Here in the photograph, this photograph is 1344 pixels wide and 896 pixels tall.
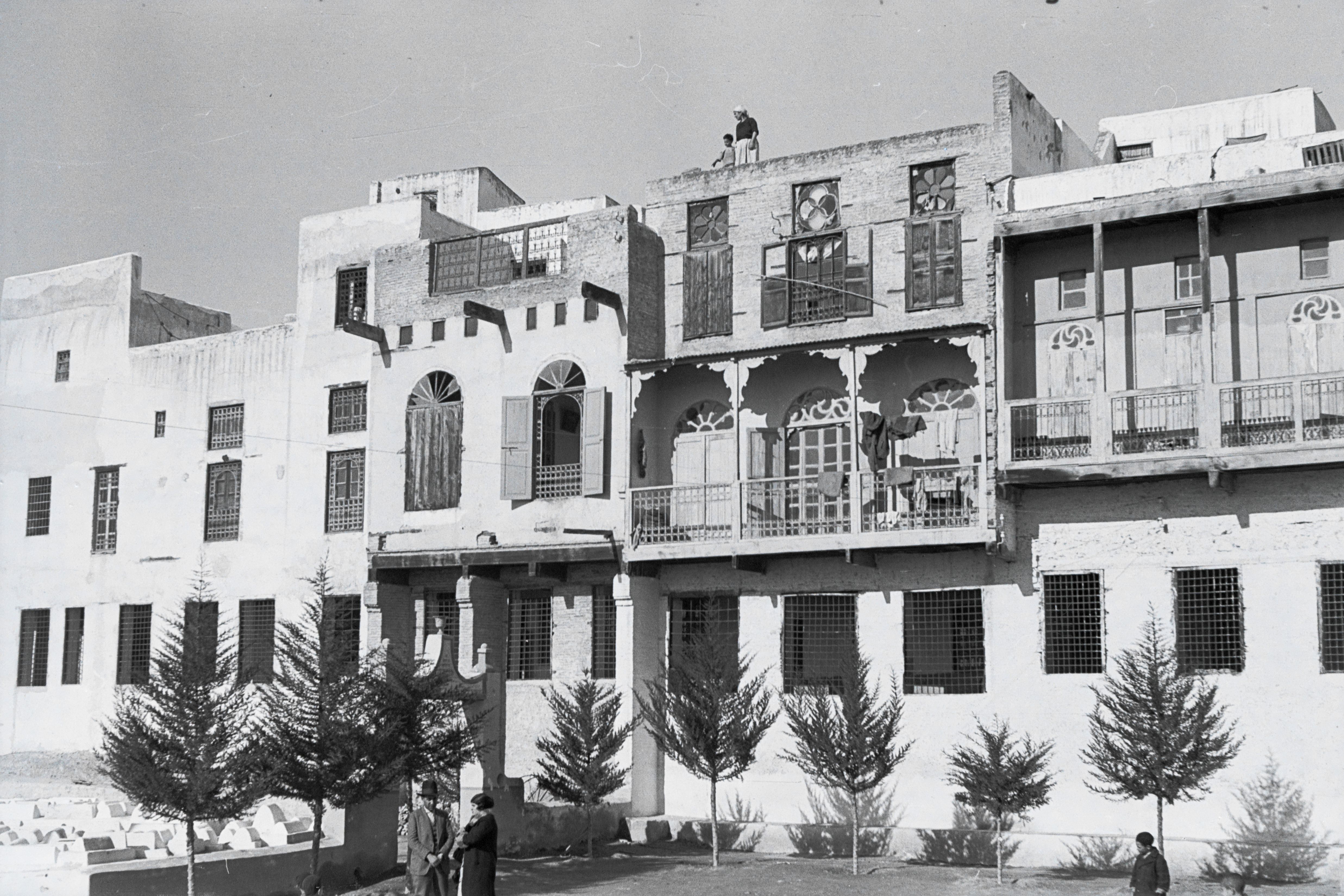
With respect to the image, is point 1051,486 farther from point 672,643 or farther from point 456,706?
point 456,706

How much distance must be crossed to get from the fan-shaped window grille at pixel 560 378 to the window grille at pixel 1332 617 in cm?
1276

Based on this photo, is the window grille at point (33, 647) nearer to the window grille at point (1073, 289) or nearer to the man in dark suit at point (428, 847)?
the man in dark suit at point (428, 847)

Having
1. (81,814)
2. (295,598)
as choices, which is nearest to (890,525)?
(295,598)

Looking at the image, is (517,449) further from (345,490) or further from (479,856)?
(479,856)

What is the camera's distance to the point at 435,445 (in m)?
29.5

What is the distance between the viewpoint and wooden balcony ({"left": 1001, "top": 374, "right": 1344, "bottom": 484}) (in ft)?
71.0

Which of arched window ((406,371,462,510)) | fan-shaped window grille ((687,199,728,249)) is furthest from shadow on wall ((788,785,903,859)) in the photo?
fan-shaped window grille ((687,199,728,249))

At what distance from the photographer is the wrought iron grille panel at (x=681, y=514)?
87.7ft

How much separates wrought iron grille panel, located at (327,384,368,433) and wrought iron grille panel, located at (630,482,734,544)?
7197 millimetres

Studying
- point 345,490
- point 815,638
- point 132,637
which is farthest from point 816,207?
point 132,637

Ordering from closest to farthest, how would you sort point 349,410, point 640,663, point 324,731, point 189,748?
point 189,748 < point 324,731 < point 640,663 < point 349,410

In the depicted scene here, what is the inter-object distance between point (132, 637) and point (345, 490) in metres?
6.64

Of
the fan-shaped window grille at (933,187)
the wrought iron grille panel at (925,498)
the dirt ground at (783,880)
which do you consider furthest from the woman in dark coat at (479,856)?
the fan-shaped window grille at (933,187)

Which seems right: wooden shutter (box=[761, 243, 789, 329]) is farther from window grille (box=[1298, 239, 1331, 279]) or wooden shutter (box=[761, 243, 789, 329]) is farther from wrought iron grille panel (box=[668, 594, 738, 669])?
window grille (box=[1298, 239, 1331, 279])
